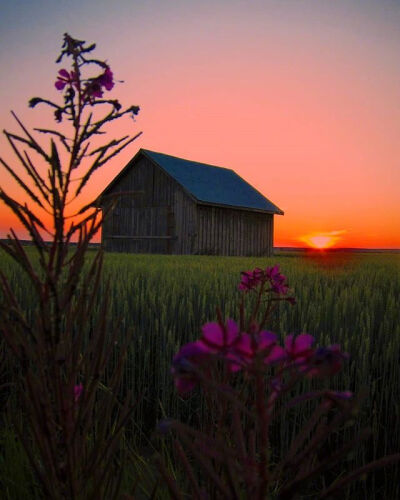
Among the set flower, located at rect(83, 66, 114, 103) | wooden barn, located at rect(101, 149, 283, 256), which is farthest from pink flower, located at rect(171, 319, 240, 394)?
wooden barn, located at rect(101, 149, 283, 256)

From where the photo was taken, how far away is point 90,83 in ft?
3.24

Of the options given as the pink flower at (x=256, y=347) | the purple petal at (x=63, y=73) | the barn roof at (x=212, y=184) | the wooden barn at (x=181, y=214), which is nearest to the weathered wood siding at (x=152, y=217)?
the wooden barn at (x=181, y=214)

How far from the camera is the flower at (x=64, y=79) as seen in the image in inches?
39.3

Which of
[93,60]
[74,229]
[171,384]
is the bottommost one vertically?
[171,384]

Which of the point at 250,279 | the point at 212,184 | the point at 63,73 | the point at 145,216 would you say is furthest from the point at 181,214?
the point at 63,73

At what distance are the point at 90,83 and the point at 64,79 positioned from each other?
0.07 meters

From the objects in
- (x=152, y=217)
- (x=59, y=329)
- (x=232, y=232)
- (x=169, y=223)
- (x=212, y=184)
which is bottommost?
(x=59, y=329)

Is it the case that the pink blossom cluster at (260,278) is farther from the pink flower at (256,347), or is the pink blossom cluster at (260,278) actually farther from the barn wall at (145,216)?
the barn wall at (145,216)

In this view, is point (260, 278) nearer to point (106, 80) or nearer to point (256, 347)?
point (106, 80)

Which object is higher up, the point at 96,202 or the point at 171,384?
the point at 96,202

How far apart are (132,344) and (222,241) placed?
1724 centimetres

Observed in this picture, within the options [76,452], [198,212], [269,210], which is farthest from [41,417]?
[269,210]

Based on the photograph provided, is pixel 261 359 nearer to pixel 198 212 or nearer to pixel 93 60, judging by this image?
pixel 93 60

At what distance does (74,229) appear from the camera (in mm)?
896
